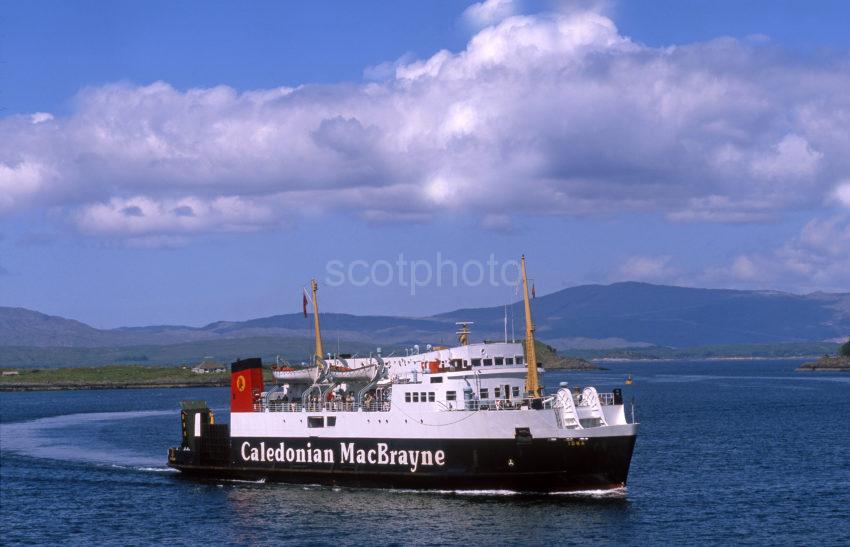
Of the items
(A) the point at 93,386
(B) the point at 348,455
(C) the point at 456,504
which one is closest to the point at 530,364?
(C) the point at 456,504

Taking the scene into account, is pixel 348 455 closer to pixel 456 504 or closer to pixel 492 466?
pixel 456 504

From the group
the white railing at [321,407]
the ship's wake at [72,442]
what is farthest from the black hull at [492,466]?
the ship's wake at [72,442]

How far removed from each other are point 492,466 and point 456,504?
222cm

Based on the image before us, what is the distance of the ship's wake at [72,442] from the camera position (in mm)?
66812

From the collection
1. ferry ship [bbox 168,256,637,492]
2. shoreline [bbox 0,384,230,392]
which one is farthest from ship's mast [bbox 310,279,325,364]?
shoreline [bbox 0,384,230,392]

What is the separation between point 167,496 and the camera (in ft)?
174

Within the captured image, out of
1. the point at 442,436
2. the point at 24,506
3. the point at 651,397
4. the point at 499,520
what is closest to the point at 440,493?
the point at 442,436

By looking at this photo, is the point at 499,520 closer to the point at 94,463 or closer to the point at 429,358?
the point at 429,358

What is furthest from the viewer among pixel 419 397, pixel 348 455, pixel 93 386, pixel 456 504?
pixel 93 386

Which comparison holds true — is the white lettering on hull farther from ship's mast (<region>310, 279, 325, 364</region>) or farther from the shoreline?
the shoreline

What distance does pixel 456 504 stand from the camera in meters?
45.7

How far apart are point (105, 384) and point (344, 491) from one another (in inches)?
5969

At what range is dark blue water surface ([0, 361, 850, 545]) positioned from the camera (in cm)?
4131

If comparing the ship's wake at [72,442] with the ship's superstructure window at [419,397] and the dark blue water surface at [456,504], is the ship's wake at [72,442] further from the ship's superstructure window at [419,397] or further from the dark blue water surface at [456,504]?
the ship's superstructure window at [419,397]
